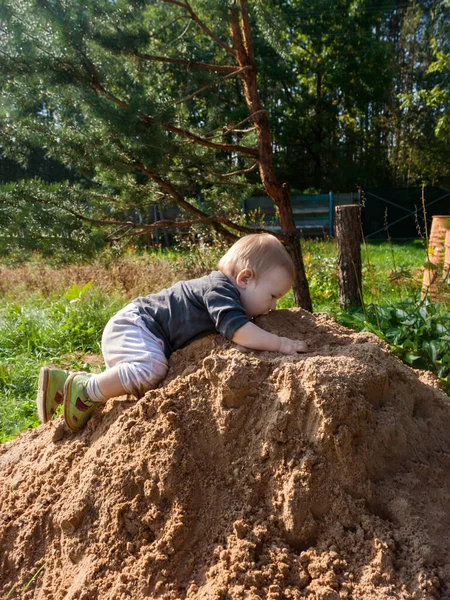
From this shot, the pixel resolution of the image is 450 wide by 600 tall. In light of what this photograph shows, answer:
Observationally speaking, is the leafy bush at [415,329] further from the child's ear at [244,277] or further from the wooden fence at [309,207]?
the wooden fence at [309,207]

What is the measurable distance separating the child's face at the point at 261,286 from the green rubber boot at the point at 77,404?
2.81 ft

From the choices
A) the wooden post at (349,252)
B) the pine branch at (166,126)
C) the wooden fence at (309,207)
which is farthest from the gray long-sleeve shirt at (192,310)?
the wooden fence at (309,207)

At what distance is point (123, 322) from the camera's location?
255cm

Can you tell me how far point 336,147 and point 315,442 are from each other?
75.4 feet

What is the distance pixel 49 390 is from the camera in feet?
8.65

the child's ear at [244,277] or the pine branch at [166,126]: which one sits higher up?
the pine branch at [166,126]

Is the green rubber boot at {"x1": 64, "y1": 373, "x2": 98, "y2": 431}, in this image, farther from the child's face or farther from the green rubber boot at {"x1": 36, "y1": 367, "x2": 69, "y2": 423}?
the child's face

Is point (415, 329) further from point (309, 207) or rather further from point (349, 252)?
point (309, 207)

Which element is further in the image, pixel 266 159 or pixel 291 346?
pixel 266 159

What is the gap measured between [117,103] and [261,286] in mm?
2107

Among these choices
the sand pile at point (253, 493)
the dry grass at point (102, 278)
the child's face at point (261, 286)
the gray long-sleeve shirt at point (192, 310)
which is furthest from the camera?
the dry grass at point (102, 278)

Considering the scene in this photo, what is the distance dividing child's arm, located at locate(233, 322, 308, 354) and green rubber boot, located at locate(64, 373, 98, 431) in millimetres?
768

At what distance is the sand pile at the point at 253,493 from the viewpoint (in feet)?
5.46

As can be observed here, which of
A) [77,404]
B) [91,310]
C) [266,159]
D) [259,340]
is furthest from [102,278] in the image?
[259,340]
